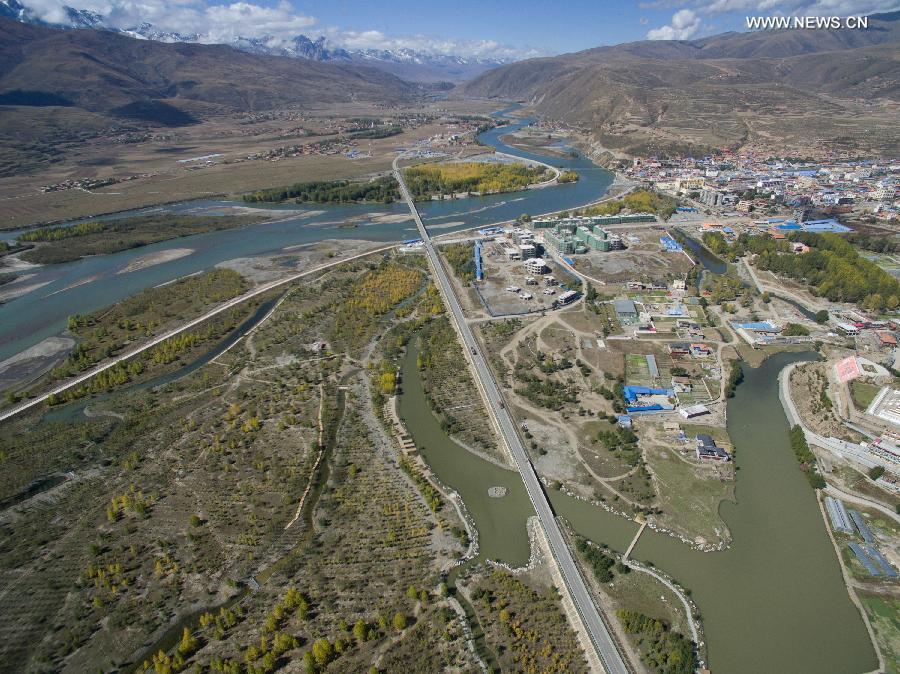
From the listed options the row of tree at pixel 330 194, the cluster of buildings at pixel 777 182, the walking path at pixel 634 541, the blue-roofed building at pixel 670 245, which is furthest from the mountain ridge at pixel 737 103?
the walking path at pixel 634 541

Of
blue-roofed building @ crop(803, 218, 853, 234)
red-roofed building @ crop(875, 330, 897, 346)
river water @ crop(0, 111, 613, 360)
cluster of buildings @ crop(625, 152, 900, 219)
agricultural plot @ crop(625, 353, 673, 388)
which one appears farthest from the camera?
cluster of buildings @ crop(625, 152, 900, 219)

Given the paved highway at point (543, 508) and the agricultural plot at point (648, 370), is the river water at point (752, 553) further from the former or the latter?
the agricultural plot at point (648, 370)

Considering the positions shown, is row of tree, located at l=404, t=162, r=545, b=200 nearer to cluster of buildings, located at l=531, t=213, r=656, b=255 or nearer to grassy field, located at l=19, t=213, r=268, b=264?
cluster of buildings, located at l=531, t=213, r=656, b=255

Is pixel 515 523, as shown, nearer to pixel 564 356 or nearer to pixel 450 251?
pixel 564 356

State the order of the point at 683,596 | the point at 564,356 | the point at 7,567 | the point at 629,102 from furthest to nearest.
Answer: the point at 629,102, the point at 564,356, the point at 7,567, the point at 683,596

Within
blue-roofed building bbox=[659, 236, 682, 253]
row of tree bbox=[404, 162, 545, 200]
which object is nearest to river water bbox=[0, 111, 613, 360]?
row of tree bbox=[404, 162, 545, 200]

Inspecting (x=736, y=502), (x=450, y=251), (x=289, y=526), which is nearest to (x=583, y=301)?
(x=450, y=251)
